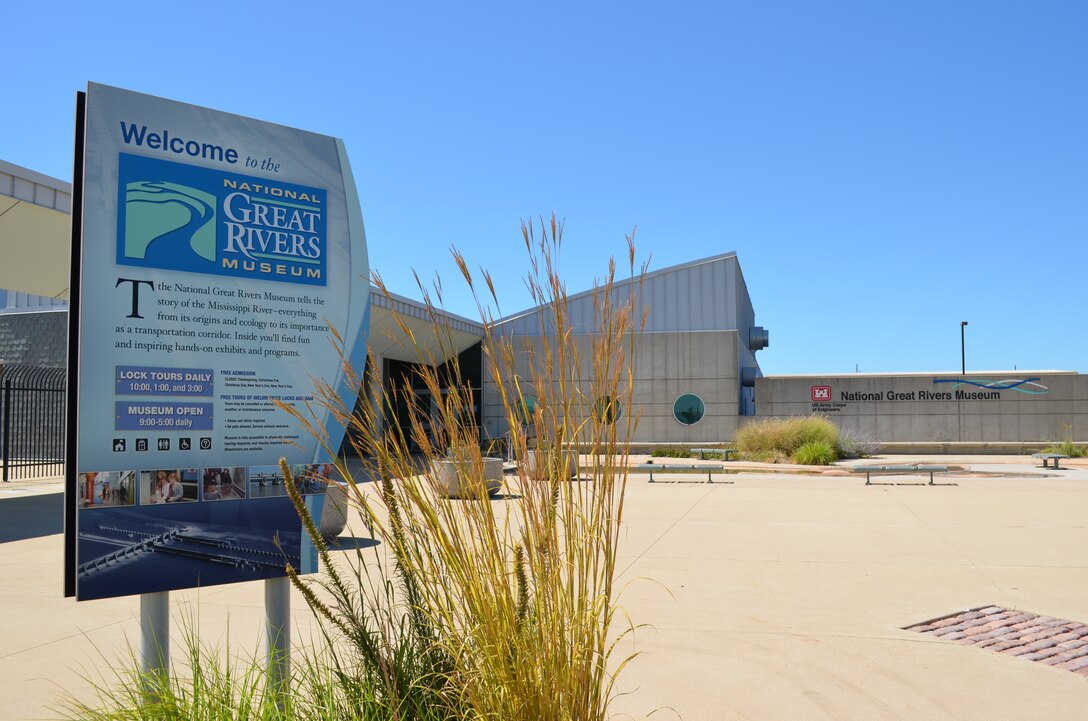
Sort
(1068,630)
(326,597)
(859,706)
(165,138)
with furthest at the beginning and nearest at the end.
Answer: (326,597), (1068,630), (859,706), (165,138)

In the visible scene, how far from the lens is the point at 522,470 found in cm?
242

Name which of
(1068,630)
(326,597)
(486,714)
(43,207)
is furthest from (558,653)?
(43,207)

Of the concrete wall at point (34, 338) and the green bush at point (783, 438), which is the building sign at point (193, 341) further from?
the concrete wall at point (34, 338)

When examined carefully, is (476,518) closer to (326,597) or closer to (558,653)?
(558,653)

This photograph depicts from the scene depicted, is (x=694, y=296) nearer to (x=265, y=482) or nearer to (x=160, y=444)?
(x=265, y=482)

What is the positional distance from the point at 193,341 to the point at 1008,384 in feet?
102

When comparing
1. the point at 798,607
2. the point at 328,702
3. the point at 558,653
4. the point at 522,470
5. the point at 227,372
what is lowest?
the point at 798,607

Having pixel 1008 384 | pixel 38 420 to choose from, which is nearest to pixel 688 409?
pixel 1008 384

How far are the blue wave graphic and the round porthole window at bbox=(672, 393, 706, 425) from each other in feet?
27.0

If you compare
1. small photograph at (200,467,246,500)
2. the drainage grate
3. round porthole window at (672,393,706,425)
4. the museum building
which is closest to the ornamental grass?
small photograph at (200,467,246,500)

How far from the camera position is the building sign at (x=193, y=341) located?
10.9 ft

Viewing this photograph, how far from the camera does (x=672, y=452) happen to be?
88.9ft

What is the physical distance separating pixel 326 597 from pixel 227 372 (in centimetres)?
280

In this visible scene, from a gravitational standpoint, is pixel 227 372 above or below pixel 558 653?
above
